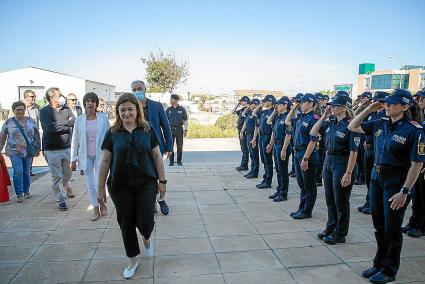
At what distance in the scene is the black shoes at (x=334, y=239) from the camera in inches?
167

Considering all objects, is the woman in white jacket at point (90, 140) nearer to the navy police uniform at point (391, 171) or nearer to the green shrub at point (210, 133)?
the navy police uniform at point (391, 171)

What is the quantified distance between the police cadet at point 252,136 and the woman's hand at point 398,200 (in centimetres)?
481

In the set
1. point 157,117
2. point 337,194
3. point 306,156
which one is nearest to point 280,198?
point 306,156

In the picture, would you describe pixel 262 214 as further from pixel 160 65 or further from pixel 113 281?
pixel 160 65

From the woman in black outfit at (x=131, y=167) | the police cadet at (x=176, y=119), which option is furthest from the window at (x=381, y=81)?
the woman in black outfit at (x=131, y=167)

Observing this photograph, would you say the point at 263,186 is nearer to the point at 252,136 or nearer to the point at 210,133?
the point at 252,136

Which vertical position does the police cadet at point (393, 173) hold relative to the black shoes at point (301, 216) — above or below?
above

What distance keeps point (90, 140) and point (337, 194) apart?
11.8ft

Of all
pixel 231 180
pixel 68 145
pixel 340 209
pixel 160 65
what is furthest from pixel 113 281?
pixel 160 65

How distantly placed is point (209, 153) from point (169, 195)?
5455 mm

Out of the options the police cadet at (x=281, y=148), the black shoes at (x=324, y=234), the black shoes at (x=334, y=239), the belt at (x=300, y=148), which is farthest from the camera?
the police cadet at (x=281, y=148)

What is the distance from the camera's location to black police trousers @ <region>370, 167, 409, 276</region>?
3.20 metres

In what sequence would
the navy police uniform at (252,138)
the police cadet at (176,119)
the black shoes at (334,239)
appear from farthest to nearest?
the police cadet at (176,119) < the navy police uniform at (252,138) < the black shoes at (334,239)

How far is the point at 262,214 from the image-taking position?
546 centimetres
